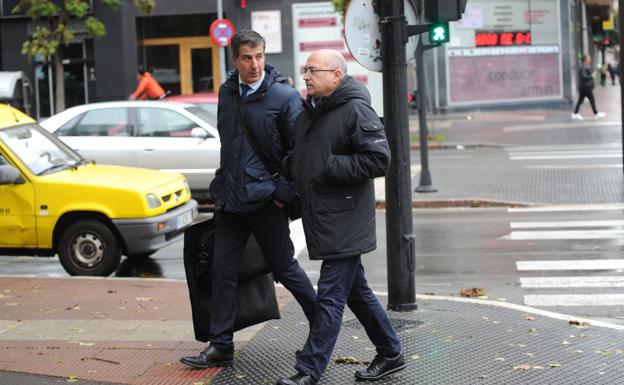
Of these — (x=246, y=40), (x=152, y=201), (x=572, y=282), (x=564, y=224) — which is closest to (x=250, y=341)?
(x=246, y=40)

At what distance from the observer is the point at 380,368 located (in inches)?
248

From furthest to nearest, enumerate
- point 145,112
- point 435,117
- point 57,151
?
1. point 435,117
2. point 145,112
3. point 57,151

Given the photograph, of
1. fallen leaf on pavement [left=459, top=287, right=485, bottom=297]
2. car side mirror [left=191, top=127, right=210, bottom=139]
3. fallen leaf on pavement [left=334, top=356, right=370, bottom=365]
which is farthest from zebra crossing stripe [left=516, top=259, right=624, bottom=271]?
car side mirror [left=191, top=127, right=210, bottom=139]

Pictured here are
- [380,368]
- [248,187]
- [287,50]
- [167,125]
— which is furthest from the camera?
[287,50]

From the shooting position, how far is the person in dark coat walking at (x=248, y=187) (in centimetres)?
643

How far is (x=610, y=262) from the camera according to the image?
11.0 metres

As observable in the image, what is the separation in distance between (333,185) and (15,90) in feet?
65.4

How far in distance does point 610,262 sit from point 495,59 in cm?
2398

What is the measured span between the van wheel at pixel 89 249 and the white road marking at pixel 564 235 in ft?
15.1

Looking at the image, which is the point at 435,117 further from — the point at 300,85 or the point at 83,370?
the point at 83,370

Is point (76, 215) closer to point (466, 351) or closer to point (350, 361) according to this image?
point (350, 361)

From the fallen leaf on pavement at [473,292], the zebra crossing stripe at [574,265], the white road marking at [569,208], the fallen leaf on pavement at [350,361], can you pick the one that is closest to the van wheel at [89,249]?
the fallen leaf on pavement at [473,292]

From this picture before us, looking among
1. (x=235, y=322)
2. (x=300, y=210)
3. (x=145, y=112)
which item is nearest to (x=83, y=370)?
(x=235, y=322)

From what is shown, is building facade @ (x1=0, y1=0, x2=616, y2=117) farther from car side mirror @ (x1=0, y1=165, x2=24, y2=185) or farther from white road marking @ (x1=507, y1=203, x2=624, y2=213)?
car side mirror @ (x1=0, y1=165, x2=24, y2=185)
